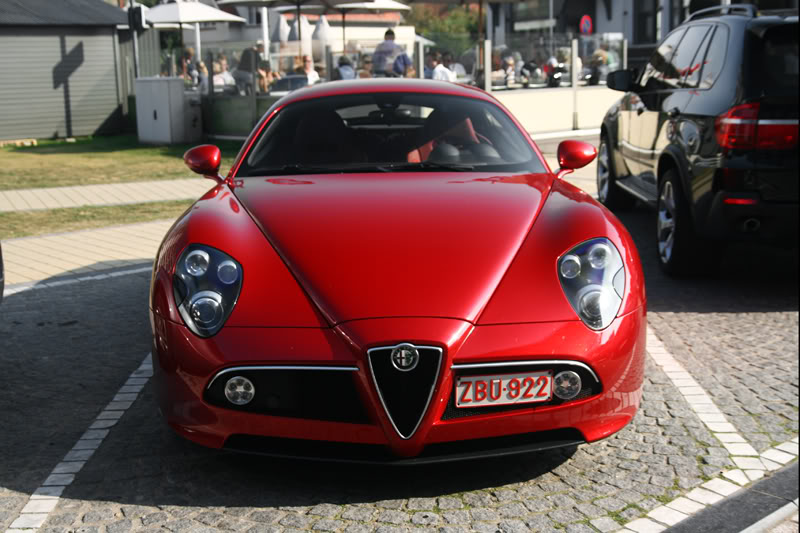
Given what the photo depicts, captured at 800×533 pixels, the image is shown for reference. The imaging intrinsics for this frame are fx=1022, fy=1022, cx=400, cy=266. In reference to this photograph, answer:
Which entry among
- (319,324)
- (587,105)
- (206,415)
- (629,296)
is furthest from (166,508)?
(587,105)

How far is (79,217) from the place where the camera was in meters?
10.8

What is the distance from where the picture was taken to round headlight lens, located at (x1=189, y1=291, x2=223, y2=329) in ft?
11.6

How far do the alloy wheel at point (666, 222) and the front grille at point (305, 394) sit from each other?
4207 millimetres

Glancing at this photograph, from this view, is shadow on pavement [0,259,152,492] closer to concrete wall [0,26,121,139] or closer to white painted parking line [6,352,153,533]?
white painted parking line [6,352,153,533]

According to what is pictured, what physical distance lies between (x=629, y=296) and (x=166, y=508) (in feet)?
5.91

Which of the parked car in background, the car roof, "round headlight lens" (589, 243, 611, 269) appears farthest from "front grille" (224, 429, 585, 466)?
the parked car in background

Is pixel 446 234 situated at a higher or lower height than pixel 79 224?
higher

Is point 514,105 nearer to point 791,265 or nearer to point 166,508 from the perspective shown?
point 791,265

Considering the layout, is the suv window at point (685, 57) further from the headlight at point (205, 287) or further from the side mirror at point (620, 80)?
the headlight at point (205, 287)

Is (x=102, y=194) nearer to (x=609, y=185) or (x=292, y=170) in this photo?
(x=609, y=185)

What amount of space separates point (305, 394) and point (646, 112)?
5361mm

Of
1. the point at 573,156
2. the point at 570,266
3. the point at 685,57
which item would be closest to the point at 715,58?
the point at 685,57

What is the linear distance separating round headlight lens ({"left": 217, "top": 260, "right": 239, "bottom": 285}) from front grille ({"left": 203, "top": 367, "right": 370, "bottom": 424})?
15.8 inches

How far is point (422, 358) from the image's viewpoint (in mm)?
3309
